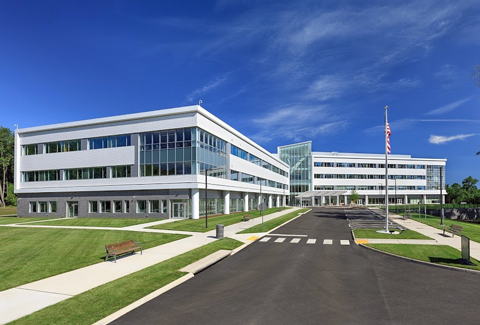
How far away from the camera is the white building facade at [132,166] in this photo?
124 feet

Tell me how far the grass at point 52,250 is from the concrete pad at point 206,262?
4.87 metres

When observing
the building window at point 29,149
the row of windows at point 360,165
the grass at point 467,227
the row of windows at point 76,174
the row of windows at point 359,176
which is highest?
the building window at point 29,149

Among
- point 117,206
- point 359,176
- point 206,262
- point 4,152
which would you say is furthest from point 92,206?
point 359,176

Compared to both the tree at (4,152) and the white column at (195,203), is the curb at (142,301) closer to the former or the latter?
the white column at (195,203)

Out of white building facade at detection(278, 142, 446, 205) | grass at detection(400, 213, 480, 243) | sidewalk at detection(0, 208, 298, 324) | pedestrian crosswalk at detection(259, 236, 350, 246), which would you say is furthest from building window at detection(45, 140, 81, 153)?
white building facade at detection(278, 142, 446, 205)

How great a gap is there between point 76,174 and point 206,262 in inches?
1443

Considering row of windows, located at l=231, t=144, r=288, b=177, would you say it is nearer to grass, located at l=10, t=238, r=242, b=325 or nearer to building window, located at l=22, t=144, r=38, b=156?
building window, located at l=22, t=144, r=38, b=156

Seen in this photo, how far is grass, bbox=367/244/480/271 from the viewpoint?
1466cm

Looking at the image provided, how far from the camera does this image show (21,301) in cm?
941

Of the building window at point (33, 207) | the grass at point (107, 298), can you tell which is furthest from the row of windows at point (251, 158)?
the grass at point (107, 298)

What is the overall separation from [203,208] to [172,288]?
29133 millimetres

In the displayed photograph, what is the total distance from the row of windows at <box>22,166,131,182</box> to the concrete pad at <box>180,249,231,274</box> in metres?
27.4

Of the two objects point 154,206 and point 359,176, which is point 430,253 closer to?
point 154,206

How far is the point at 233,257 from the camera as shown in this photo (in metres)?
16.4
